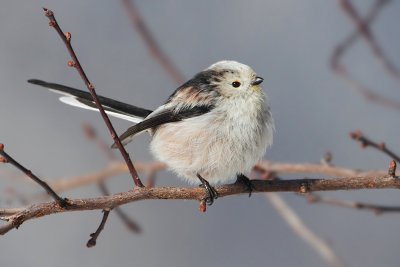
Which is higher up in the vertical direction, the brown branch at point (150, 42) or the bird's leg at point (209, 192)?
the brown branch at point (150, 42)

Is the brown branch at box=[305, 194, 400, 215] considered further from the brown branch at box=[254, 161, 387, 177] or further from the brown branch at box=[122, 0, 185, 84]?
the brown branch at box=[122, 0, 185, 84]

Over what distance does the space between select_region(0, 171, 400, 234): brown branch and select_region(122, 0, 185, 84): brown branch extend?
0.57 m

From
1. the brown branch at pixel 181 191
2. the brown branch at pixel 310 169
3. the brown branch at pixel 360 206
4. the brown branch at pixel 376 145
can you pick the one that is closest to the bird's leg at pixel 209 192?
the brown branch at pixel 181 191

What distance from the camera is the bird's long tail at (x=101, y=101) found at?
6.64 ft

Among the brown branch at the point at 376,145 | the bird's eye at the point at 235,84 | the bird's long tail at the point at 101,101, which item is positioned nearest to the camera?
the brown branch at the point at 376,145

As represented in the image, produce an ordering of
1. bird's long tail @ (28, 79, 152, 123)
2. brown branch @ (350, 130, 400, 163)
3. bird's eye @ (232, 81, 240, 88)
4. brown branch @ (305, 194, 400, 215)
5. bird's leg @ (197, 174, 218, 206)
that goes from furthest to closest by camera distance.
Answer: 1. bird's eye @ (232, 81, 240, 88)
2. bird's long tail @ (28, 79, 152, 123)
3. bird's leg @ (197, 174, 218, 206)
4. brown branch @ (305, 194, 400, 215)
5. brown branch @ (350, 130, 400, 163)

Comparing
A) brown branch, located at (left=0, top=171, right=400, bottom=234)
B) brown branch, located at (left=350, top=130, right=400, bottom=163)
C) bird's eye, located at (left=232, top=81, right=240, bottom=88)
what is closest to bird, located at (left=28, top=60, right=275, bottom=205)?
bird's eye, located at (left=232, top=81, right=240, bottom=88)

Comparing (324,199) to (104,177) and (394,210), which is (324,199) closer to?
(394,210)

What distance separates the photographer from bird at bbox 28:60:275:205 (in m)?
2.08

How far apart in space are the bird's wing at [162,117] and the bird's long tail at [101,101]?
0.29ft

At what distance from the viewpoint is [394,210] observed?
1.73 metres

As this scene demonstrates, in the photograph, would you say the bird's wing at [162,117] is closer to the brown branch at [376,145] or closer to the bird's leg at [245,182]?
the bird's leg at [245,182]

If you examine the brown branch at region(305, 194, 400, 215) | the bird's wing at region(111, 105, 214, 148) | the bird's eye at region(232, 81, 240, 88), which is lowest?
the brown branch at region(305, 194, 400, 215)

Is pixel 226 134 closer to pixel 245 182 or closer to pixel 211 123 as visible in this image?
pixel 211 123
